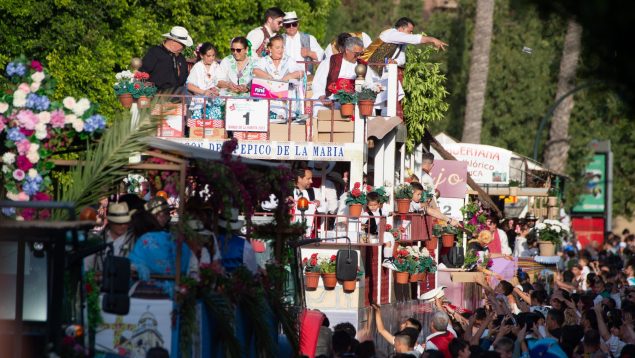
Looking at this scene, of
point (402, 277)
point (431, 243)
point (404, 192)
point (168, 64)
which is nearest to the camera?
point (168, 64)

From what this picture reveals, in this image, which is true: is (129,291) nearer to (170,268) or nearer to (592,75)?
(170,268)

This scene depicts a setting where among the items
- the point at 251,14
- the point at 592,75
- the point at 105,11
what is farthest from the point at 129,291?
the point at 251,14

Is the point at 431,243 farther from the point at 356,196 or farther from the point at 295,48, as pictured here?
the point at 295,48

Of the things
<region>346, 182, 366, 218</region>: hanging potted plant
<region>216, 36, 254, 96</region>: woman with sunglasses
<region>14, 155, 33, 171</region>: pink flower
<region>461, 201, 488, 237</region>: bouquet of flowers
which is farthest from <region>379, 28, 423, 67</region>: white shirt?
<region>14, 155, 33, 171</region>: pink flower

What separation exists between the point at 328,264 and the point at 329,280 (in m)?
0.22

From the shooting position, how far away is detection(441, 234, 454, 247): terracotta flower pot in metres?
23.8

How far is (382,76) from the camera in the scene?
22656 mm

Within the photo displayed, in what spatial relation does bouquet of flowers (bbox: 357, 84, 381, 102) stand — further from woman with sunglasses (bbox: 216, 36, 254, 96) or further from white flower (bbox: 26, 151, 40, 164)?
white flower (bbox: 26, 151, 40, 164)

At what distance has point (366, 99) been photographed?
20.8 metres

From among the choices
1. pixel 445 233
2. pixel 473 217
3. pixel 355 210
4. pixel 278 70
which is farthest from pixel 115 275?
pixel 473 217

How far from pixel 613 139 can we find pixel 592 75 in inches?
1798

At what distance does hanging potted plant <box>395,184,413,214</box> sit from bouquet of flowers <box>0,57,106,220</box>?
995 cm

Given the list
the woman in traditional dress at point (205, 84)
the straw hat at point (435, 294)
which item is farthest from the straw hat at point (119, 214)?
→ the woman in traditional dress at point (205, 84)

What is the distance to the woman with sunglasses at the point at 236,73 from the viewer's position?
2139cm
